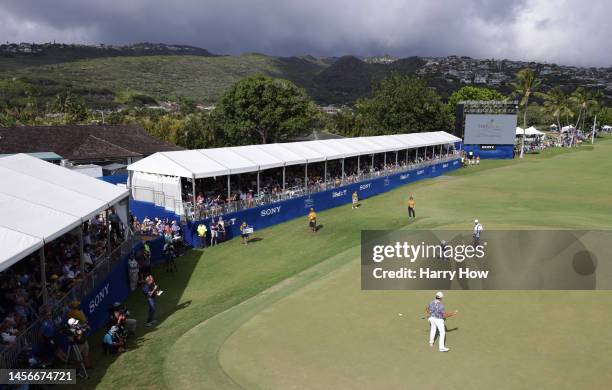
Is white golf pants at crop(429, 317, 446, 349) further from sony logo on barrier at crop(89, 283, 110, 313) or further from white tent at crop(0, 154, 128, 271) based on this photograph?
sony logo on barrier at crop(89, 283, 110, 313)

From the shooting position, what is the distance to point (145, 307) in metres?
17.4

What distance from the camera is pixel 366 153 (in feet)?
135

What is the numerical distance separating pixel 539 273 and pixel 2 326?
49.4ft

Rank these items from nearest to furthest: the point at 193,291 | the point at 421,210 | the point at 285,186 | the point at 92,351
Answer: the point at 92,351, the point at 193,291, the point at 421,210, the point at 285,186

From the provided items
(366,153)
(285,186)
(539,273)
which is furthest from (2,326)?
(366,153)

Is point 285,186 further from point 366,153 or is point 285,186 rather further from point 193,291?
point 193,291

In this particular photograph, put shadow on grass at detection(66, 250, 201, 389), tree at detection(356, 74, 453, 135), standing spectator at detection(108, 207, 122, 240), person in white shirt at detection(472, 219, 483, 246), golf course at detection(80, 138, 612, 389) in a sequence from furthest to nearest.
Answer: tree at detection(356, 74, 453, 135) → standing spectator at detection(108, 207, 122, 240) → person in white shirt at detection(472, 219, 483, 246) → shadow on grass at detection(66, 250, 201, 389) → golf course at detection(80, 138, 612, 389)

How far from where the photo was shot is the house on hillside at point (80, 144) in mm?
47875

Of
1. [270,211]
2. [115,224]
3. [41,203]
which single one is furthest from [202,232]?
[41,203]

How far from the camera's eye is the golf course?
10.4 m

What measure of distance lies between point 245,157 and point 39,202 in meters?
A: 16.5

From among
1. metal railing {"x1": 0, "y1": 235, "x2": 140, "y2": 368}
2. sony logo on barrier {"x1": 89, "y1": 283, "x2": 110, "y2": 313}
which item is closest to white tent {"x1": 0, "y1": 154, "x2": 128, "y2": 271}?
metal railing {"x1": 0, "y1": 235, "x2": 140, "y2": 368}

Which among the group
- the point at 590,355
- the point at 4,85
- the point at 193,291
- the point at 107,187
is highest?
the point at 4,85

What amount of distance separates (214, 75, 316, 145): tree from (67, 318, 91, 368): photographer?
56.2 m
